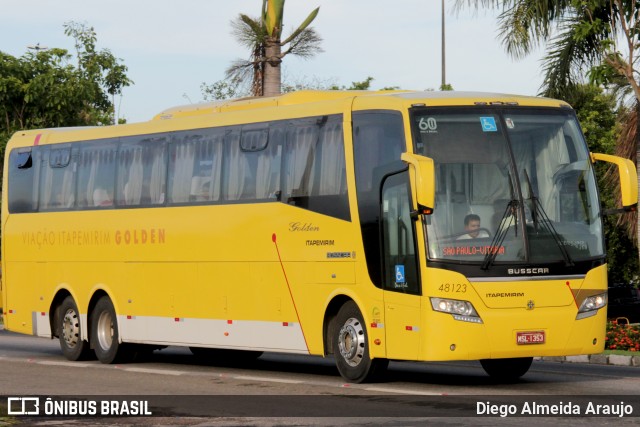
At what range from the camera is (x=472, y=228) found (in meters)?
16.4

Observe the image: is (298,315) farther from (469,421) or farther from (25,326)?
(25,326)

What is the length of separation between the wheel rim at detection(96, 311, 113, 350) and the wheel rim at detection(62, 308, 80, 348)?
23.8 inches

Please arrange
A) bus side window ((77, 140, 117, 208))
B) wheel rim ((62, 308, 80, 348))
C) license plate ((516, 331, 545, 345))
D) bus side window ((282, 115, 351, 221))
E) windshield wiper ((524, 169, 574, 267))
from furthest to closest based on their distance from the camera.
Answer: wheel rim ((62, 308, 80, 348))
bus side window ((77, 140, 117, 208))
bus side window ((282, 115, 351, 221))
windshield wiper ((524, 169, 574, 267))
license plate ((516, 331, 545, 345))

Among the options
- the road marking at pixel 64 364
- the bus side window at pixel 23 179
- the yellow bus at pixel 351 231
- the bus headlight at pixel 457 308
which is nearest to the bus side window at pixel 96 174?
the yellow bus at pixel 351 231

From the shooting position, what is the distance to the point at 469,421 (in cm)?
1306

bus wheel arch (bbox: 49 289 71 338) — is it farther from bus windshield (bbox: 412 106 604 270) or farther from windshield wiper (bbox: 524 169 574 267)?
windshield wiper (bbox: 524 169 574 267)

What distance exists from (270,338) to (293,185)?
2156mm

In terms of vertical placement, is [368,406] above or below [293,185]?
below

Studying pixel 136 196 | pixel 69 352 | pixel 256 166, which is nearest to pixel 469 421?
pixel 256 166

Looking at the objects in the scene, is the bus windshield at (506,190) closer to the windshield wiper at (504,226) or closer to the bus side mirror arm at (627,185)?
the windshield wiper at (504,226)

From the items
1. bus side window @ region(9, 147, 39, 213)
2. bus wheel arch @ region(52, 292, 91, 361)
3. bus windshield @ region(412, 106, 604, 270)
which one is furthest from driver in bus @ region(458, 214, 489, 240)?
bus side window @ region(9, 147, 39, 213)

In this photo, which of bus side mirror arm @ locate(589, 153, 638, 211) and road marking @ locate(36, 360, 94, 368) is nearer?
bus side mirror arm @ locate(589, 153, 638, 211)

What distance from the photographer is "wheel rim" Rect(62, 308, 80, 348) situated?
23.6 metres

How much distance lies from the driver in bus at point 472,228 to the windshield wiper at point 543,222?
655mm
